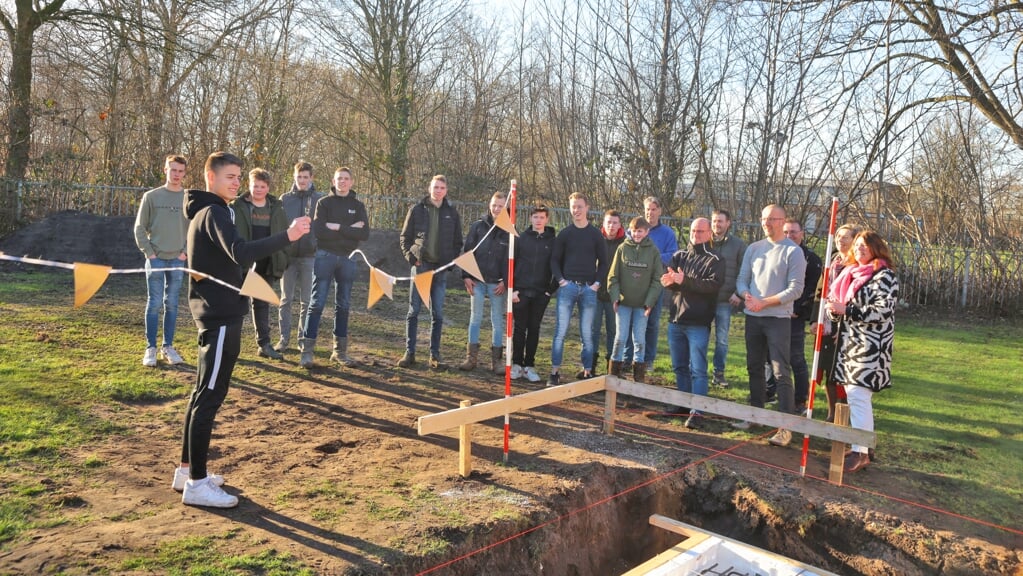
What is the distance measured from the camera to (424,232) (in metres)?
7.73

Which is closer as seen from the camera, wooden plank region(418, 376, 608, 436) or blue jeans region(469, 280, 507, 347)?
wooden plank region(418, 376, 608, 436)

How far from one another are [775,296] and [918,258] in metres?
11.5

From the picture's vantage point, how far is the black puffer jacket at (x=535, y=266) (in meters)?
7.64

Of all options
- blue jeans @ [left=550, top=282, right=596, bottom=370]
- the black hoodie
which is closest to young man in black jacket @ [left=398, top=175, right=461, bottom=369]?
blue jeans @ [left=550, top=282, right=596, bottom=370]

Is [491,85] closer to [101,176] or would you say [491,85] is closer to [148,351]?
[101,176]

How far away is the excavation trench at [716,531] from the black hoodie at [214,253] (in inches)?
72.5

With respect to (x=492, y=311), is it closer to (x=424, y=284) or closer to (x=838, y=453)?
(x=424, y=284)

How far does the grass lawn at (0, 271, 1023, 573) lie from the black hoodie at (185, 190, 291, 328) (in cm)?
129

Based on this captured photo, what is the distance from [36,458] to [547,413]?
415 centimetres

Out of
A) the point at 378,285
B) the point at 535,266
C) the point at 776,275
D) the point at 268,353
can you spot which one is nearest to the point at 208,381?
the point at 378,285

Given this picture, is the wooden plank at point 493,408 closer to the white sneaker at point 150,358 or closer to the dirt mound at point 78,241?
the white sneaker at point 150,358

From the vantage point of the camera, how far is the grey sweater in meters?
5.85

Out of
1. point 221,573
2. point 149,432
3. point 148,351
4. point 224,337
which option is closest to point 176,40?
point 148,351

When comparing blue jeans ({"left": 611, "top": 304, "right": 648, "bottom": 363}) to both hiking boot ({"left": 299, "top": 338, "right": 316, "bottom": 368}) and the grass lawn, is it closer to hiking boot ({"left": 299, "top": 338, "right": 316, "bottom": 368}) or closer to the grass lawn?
the grass lawn
